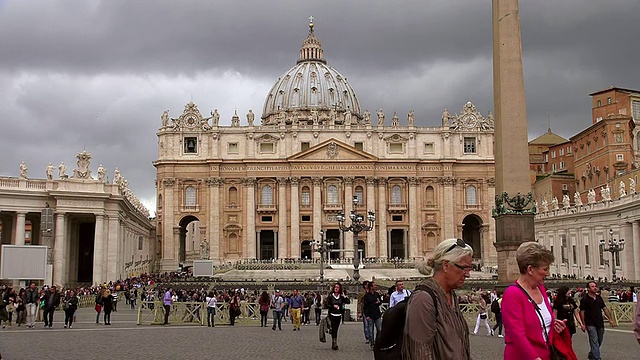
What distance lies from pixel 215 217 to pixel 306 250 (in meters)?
10.6

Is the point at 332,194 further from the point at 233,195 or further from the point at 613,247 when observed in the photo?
the point at 613,247

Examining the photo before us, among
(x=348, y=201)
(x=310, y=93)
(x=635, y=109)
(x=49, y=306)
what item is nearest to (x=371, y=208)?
(x=348, y=201)

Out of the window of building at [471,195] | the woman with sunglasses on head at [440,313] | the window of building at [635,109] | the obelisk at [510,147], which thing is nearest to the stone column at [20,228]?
the obelisk at [510,147]

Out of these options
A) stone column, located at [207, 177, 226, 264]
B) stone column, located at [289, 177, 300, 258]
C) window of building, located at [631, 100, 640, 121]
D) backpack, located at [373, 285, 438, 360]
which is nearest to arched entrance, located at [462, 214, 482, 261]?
stone column, located at [289, 177, 300, 258]

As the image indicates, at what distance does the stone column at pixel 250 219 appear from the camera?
78125 mm

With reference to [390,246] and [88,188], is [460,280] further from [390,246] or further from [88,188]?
[390,246]

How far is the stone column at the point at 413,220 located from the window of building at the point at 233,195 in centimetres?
1892

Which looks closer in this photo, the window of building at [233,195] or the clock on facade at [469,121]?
the window of building at [233,195]

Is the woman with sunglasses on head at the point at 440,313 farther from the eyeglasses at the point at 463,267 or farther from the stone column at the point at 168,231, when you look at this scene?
the stone column at the point at 168,231

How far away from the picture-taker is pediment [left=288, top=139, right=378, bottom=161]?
7888 cm

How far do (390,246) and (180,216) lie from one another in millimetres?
23185

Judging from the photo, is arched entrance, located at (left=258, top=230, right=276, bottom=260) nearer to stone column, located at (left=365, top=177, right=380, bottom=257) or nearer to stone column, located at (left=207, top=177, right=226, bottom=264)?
stone column, located at (left=207, top=177, right=226, bottom=264)

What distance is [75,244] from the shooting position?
158 ft

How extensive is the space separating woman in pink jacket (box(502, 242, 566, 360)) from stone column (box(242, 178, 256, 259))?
73.5 metres
